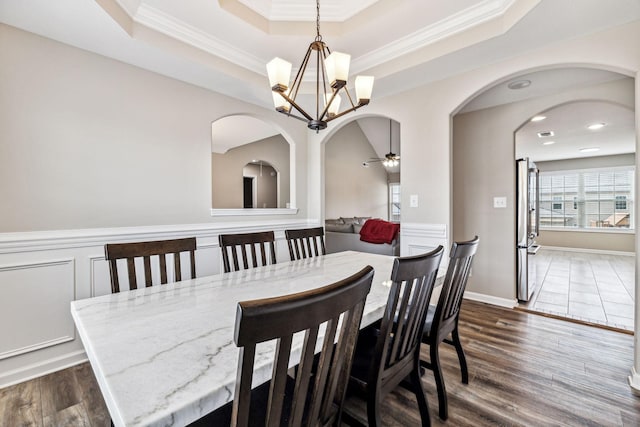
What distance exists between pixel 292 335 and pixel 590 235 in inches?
353

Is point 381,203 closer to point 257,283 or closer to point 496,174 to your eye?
point 496,174

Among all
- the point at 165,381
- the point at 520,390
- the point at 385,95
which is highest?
the point at 385,95

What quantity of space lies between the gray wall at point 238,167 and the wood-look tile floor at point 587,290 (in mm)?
5452

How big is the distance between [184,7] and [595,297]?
5.21 m

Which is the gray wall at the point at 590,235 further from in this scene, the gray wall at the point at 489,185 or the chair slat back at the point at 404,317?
the chair slat back at the point at 404,317

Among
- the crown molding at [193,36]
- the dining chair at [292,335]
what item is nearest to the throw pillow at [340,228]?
the crown molding at [193,36]

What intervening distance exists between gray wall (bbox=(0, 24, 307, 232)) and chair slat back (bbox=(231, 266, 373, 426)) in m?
2.30

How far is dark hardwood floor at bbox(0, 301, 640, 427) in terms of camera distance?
60.2 inches

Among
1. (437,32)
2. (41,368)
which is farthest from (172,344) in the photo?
(437,32)

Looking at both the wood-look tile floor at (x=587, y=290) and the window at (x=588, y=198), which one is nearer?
the wood-look tile floor at (x=587, y=290)

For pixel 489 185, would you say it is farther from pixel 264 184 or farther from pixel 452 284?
pixel 264 184

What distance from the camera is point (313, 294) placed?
582 millimetres

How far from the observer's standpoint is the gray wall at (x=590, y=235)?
636cm

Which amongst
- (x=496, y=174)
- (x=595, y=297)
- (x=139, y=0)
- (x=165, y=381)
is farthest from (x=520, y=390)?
(x=139, y=0)
